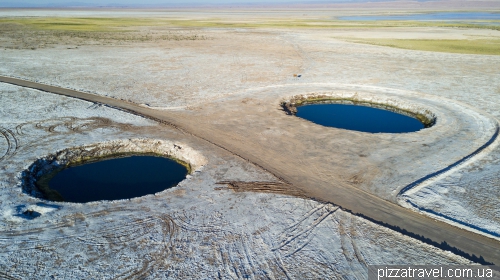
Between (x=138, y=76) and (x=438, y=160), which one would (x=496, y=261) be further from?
(x=138, y=76)

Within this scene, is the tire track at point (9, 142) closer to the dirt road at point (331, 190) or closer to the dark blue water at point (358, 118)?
the dirt road at point (331, 190)

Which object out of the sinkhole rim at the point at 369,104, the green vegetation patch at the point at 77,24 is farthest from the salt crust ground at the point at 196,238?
the green vegetation patch at the point at 77,24

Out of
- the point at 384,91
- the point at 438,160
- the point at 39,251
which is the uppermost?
the point at 384,91

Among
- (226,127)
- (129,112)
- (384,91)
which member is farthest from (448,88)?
(129,112)

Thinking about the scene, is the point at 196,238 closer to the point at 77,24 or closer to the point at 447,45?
the point at 447,45

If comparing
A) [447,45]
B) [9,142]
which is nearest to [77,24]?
[9,142]
